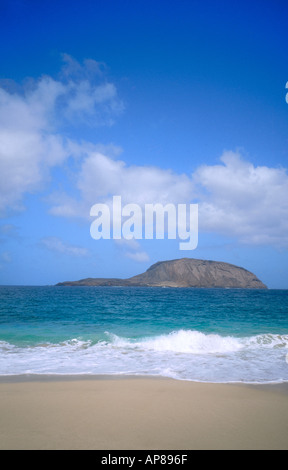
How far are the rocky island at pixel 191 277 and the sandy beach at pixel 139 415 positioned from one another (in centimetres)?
15749

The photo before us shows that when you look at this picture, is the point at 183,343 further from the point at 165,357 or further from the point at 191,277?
the point at 191,277

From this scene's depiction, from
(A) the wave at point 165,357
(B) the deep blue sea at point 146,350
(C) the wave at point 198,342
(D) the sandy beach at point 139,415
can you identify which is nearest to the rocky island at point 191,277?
(B) the deep blue sea at point 146,350

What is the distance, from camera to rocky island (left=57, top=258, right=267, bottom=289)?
169 metres

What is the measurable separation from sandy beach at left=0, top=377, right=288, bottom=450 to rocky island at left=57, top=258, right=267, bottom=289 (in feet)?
517

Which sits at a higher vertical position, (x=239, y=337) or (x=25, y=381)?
(x=25, y=381)

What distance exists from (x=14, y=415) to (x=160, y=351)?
8.31 meters

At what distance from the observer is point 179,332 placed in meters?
16.5

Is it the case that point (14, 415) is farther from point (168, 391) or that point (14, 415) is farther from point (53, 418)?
point (168, 391)

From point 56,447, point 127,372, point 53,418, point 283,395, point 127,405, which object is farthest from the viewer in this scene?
point 127,372

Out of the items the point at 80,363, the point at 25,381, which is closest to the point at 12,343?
the point at 80,363

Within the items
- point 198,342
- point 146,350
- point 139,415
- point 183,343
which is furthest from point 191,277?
point 139,415

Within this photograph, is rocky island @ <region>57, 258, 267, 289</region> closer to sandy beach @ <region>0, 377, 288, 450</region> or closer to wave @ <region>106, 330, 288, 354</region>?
wave @ <region>106, 330, 288, 354</region>

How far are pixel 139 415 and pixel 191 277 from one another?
171 metres

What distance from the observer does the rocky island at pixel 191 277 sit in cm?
16900
